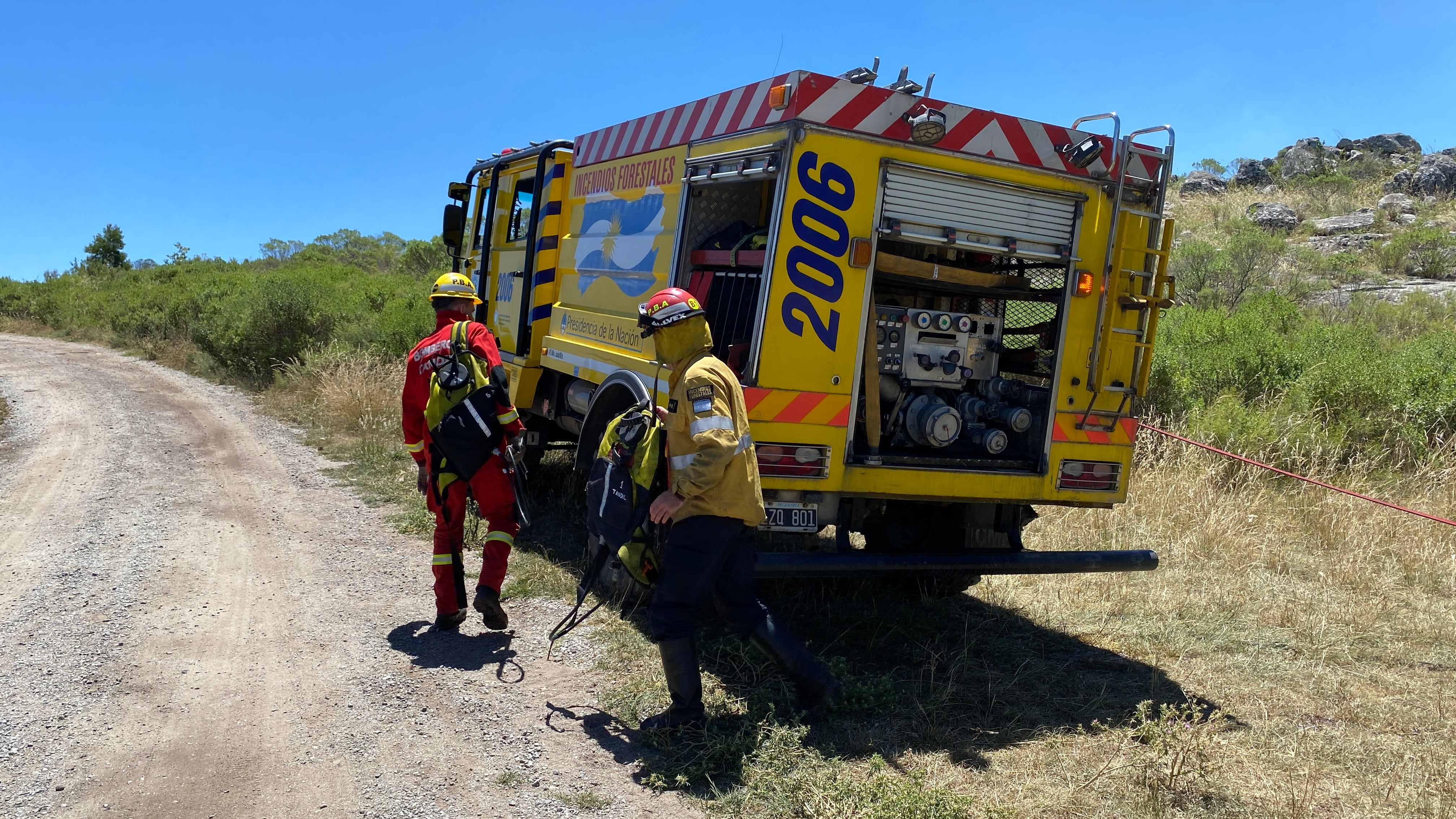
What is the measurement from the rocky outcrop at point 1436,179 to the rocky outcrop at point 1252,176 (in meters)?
4.90

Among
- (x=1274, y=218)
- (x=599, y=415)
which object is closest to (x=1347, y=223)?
(x=1274, y=218)

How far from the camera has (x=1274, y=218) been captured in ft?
92.5

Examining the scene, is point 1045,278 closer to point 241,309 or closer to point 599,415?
point 599,415

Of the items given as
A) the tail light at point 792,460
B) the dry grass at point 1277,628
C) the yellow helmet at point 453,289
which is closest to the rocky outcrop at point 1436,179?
the dry grass at point 1277,628

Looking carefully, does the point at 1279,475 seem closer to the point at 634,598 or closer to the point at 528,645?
the point at 634,598

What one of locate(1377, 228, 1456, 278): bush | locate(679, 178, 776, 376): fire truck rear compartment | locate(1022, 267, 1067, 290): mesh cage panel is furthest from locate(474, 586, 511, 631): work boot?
locate(1377, 228, 1456, 278): bush

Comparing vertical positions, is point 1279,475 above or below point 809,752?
above

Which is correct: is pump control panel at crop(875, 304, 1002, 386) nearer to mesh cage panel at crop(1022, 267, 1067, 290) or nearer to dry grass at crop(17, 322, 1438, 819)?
mesh cage panel at crop(1022, 267, 1067, 290)

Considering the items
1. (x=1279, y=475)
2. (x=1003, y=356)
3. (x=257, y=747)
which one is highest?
(x=1003, y=356)

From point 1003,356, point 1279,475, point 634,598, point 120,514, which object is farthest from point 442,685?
point 1279,475

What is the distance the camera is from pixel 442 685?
455 centimetres

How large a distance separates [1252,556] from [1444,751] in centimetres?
291

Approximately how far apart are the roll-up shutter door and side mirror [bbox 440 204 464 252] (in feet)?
17.8

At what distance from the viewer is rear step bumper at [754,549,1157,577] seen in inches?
185
